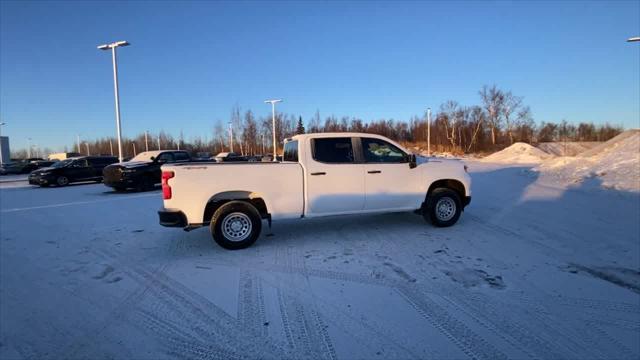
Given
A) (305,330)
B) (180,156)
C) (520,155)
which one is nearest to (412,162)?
(305,330)

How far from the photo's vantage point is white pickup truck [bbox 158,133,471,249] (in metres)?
5.88

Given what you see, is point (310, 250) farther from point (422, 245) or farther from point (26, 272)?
point (26, 272)

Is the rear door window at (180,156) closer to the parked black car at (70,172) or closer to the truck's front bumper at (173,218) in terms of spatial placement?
the parked black car at (70,172)

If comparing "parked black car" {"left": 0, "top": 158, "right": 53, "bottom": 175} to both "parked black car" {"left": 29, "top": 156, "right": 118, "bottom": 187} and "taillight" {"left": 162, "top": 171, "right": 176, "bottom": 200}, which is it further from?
"taillight" {"left": 162, "top": 171, "right": 176, "bottom": 200}

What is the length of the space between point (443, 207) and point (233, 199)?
4.28 m

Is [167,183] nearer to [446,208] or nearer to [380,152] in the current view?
[380,152]

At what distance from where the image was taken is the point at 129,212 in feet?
33.1

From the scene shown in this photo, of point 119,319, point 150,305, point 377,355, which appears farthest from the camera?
point 150,305

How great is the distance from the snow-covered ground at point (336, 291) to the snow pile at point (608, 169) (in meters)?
4.51

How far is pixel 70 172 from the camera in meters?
19.8

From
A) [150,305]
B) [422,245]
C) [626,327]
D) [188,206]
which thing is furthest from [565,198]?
[150,305]

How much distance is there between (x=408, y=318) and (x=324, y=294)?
1.06 metres

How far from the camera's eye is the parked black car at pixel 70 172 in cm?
1934

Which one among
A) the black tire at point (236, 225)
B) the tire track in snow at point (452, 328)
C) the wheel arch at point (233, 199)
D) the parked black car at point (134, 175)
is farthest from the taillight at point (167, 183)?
the parked black car at point (134, 175)
